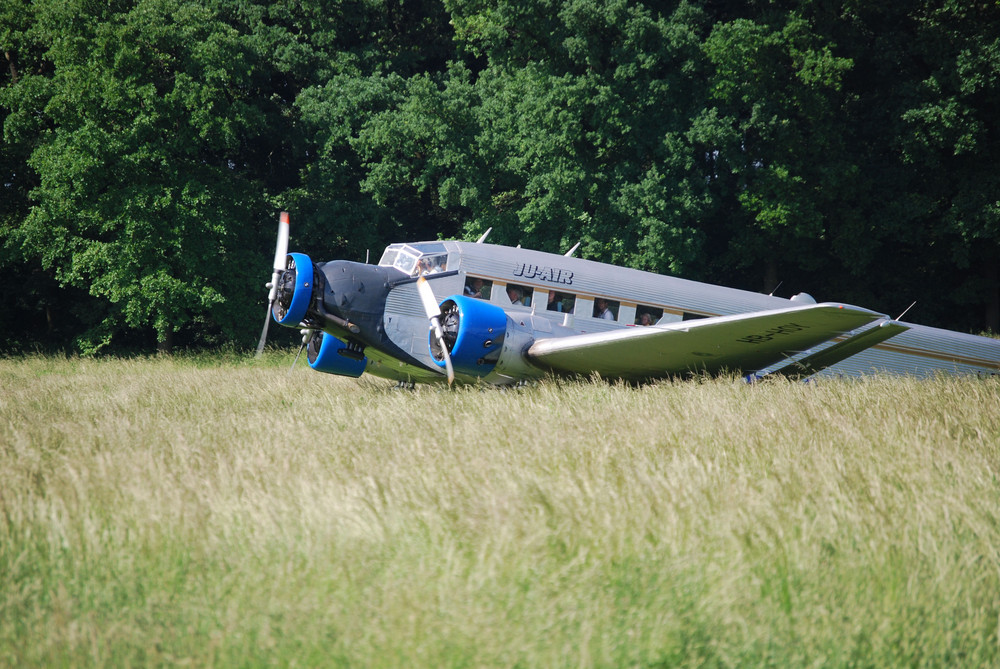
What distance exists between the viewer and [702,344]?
899 cm

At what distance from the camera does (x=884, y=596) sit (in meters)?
3.73

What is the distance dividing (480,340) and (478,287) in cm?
134

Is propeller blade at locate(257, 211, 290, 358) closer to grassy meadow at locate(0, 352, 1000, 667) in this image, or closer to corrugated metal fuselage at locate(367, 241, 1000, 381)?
corrugated metal fuselage at locate(367, 241, 1000, 381)

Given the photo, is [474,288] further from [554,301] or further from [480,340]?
[480,340]

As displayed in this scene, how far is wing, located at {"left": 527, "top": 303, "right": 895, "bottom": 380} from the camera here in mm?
8188

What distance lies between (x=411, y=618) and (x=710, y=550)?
71.2 inches

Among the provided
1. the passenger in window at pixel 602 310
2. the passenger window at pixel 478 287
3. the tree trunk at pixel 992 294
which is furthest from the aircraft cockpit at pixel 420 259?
the tree trunk at pixel 992 294

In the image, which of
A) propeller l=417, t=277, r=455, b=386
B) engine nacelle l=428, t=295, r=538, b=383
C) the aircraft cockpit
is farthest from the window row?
propeller l=417, t=277, r=455, b=386

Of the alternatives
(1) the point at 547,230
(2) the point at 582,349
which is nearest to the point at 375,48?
(1) the point at 547,230

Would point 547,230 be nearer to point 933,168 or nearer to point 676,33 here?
point 676,33

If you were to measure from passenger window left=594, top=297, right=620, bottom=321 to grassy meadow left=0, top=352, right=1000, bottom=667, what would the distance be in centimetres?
311

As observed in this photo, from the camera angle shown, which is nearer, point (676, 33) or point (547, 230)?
point (676, 33)

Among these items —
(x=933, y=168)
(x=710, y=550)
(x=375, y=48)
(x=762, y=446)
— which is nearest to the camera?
(x=710, y=550)

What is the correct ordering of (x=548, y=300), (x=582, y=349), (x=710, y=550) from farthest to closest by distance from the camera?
(x=548, y=300) < (x=582, y=349) < (x=710, y=550)
